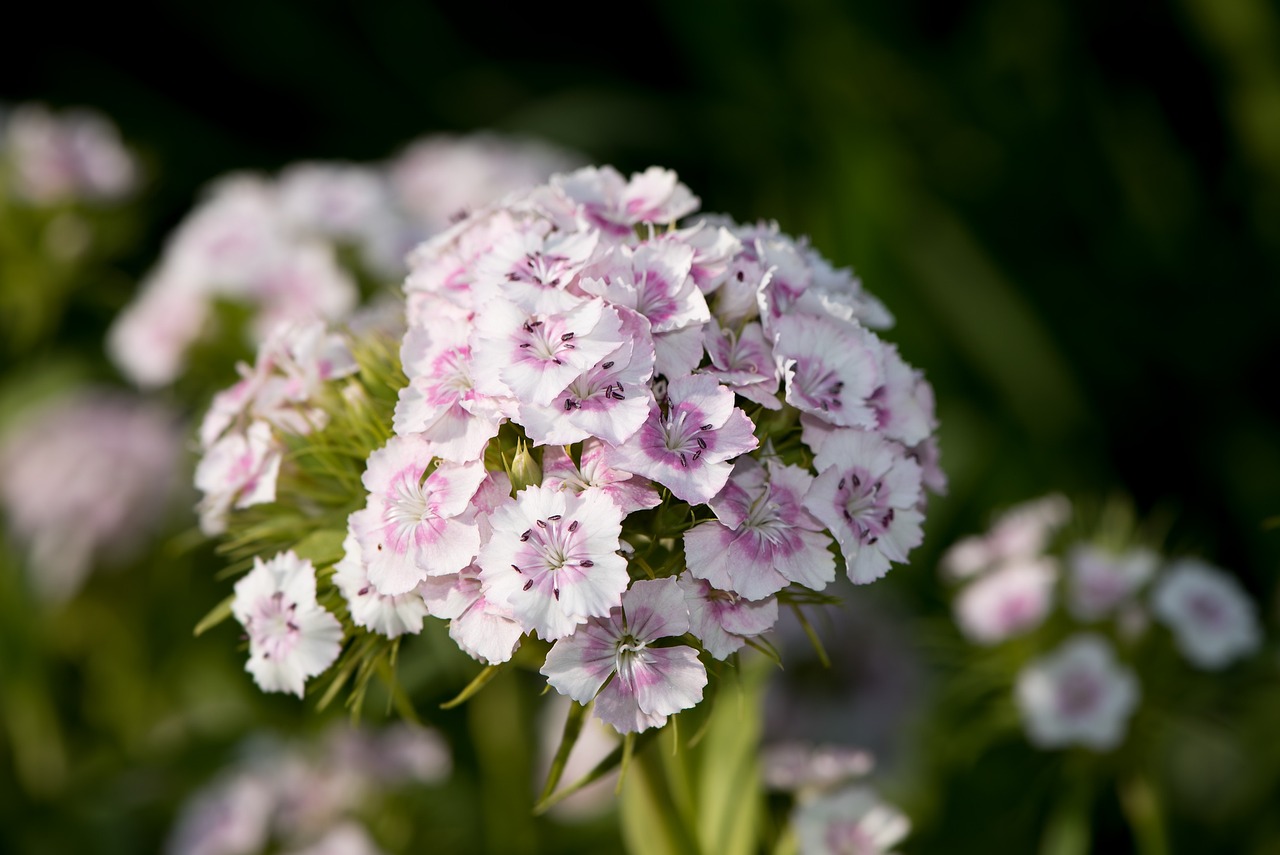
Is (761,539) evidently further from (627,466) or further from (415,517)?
(415,517)

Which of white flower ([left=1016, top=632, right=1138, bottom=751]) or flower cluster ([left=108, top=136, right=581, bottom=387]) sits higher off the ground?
white flower ([left=1016, top=632, right=1138, bottom=751])

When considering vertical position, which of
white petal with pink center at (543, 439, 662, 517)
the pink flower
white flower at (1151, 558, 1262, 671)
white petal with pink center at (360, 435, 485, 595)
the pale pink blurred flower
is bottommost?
the pale pink blurred flower

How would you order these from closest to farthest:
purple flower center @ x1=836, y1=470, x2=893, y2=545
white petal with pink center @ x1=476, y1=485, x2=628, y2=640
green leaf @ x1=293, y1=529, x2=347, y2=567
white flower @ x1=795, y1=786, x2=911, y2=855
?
1. white petal with pink center @ x1=476, y1=485, x2=628, y2=640
2. purple flower center @ x1=836, y1=470, x2=893, y2=545
3. green leaf @ x1=293, y1=529, x2=347, y2=567
4. white flower @ x1=795, y1=786, x2=911, y2=855

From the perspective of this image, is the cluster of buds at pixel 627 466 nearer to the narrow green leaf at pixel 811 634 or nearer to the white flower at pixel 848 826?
the narrow green leaf at pixel 811 634

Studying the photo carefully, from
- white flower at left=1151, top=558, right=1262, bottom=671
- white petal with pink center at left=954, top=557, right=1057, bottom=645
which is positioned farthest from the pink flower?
white flower at left=1151, top=558, right=1262, bottom=671

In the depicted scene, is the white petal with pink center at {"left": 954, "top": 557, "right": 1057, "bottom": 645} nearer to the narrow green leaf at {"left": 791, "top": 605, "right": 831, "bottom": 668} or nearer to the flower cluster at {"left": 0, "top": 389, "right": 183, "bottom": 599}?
the narrow green leaf at {"left": 791, "top": 605, "right": 831, "bottom": 668}

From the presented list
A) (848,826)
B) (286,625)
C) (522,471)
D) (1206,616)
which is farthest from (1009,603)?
(286,625)

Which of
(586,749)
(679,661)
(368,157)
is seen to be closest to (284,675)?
(679,661)
